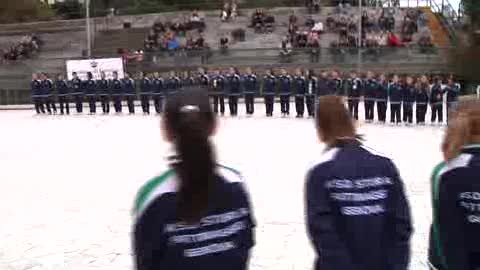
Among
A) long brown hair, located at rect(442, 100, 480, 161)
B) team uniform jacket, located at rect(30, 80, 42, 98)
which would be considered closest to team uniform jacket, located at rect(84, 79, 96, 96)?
team uniform jacket, located at rect(30, 80, 42, 98)

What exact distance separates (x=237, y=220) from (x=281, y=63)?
31738mm

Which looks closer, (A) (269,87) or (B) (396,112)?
(B) (396,112)

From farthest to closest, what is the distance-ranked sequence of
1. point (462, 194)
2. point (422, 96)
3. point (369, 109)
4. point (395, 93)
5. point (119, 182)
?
point (369, 109) → point (395, 93) → point (422, 96) → point (119, 182) → point (462, 194)

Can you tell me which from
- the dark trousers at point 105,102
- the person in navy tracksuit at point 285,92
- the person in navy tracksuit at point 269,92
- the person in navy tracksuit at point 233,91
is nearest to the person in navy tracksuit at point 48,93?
the dark trousers at point 105,102

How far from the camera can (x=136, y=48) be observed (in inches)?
1519

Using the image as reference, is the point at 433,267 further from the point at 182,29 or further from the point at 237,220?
Answer: the point at 182,29

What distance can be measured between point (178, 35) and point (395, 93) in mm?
21462

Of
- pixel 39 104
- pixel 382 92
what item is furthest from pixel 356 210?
pixel 39 104

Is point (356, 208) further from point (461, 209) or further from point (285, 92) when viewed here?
point (285, 92)

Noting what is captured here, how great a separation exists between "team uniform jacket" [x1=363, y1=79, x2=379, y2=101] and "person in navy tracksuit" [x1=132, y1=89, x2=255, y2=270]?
17.5m

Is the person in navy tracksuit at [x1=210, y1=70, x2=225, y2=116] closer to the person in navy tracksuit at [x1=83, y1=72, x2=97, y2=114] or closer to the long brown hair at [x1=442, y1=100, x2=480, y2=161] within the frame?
the person in navy tracksuit at [x1=83, y1=72, x2=97, y2=114]

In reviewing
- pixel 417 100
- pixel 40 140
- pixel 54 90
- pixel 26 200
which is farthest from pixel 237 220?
pixel 54 90

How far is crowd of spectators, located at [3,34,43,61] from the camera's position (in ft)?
126

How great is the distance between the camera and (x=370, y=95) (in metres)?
19.9
